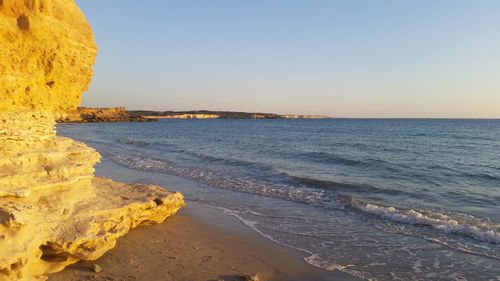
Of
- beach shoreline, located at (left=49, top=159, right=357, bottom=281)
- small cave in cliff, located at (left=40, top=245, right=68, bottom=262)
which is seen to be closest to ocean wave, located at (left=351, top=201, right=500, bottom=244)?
beach shoreline, located at (left=49, top=159, right=357, bottom=281)

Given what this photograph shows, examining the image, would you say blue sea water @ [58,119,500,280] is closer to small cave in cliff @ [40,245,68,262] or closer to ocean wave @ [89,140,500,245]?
ocean wave @ [89,140,500,245]

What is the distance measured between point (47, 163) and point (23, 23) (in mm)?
2660

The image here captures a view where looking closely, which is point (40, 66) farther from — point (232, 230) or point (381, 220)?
point (381, 220)

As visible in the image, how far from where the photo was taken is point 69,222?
6324 mm

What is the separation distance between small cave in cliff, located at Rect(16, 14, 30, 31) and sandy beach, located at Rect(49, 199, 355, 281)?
4.45 metres

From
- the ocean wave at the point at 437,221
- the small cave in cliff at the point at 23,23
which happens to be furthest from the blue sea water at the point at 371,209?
the small cave in cliff at the point at 23,23

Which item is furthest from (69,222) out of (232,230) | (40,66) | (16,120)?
(232,230)

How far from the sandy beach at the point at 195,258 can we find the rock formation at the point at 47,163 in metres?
0.32

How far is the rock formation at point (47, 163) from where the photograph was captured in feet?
18.7

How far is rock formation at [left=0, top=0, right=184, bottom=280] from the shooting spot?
225 inches

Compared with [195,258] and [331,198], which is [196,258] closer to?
[195,258]

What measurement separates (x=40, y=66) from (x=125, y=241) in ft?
12.8

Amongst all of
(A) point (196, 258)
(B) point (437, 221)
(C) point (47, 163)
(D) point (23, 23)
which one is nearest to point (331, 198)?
(B) point (437, 221)

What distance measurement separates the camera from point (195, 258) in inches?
281
